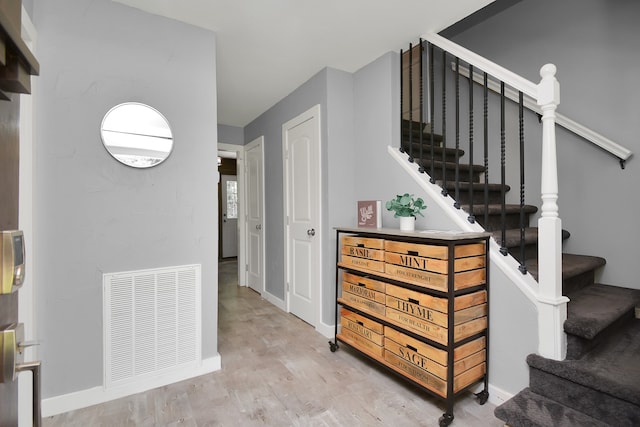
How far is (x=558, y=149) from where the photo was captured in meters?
2.44

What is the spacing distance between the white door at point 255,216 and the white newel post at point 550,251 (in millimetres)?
3161

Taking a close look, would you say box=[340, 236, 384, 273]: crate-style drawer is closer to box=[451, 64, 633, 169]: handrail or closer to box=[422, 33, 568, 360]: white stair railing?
box=[422, 33, 568, 360]: white stair railing

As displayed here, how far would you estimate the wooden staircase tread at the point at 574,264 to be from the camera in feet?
6.05

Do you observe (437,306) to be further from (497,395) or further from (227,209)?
(227,209)

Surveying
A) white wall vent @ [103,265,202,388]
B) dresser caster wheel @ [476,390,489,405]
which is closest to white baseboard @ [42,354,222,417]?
white wall vent @ [103,265,202,388]

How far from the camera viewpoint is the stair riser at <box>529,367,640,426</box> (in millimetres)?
1326

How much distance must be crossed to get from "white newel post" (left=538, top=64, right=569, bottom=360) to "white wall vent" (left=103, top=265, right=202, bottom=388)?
2.06m

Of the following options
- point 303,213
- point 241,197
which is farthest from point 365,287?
point 241,197

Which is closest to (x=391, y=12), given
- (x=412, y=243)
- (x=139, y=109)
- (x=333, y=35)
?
(x=333, y=35)

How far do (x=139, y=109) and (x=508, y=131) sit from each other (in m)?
2.95

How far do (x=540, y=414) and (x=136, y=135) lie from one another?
263 cm

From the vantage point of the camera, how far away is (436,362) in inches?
67.0

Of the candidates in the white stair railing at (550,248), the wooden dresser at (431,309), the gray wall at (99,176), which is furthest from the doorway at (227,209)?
the white stair railing at (550,248)

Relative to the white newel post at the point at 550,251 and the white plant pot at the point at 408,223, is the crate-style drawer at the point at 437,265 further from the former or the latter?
the white newel post at the point at 550,251
